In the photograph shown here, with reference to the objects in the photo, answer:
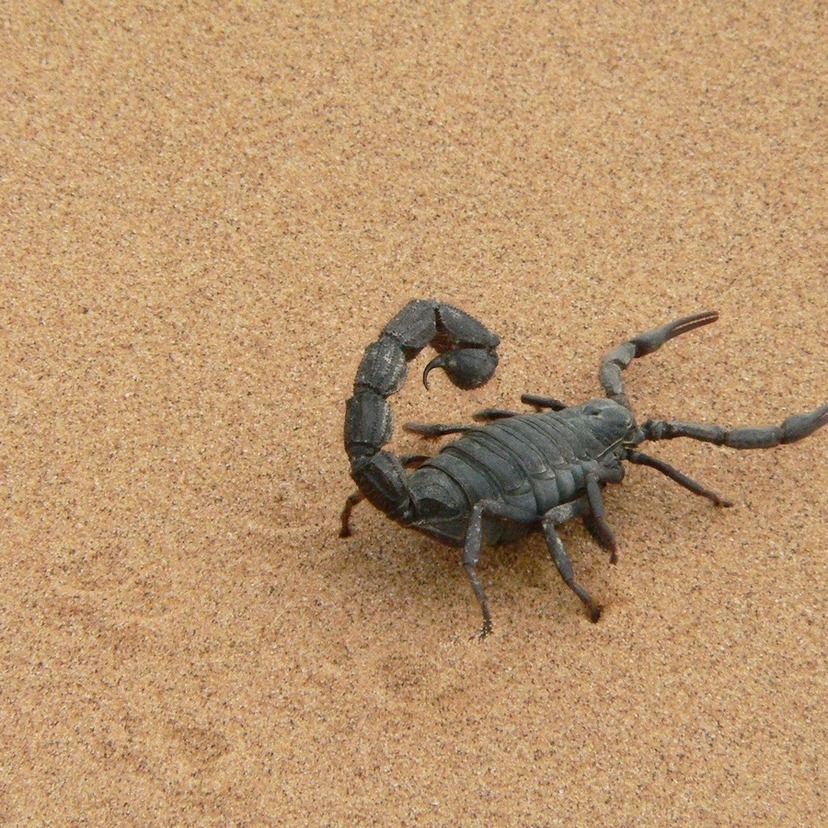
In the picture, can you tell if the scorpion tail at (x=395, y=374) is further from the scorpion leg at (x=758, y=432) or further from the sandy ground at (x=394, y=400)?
the scorpion leg at (x=758, y=432)

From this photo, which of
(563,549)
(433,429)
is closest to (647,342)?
(433,429)

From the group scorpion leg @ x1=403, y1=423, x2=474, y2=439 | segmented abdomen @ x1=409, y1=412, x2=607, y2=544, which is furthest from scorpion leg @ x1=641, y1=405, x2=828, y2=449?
scorpion leg @ x1=403, y1=423, x2=474, y2=439

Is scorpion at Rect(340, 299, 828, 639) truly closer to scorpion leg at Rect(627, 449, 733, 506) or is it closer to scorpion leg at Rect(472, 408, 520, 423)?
scorpion leg at Rect(627, 449, 733, 506)

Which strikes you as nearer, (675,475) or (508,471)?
(508,471)

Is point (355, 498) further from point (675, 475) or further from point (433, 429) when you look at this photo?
point (675, 475)

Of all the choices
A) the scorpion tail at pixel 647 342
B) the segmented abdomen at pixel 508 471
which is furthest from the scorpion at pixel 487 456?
the scorpion tail at pixel 647 342

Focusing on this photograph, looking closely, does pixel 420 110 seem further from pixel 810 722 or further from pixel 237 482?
pixel 810 722

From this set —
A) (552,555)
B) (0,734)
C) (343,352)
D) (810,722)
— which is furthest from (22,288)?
(810,722)
